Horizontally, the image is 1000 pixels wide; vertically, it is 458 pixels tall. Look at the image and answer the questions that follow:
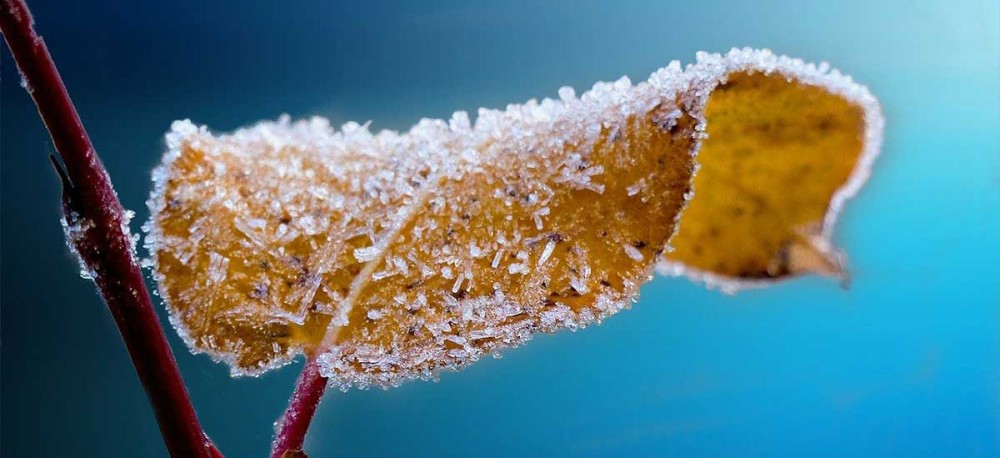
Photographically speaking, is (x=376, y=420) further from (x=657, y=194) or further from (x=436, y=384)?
(x=657, y=194)

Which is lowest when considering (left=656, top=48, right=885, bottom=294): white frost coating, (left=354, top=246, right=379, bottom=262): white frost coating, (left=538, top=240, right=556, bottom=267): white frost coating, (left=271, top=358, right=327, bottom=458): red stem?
(left=271, top=358, right=327, bottom=458): red stem

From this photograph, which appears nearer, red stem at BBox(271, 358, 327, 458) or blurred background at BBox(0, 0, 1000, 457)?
→ red stem at BBox(271, 358, 327, 458)

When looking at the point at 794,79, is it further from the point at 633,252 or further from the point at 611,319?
the point at 611,319

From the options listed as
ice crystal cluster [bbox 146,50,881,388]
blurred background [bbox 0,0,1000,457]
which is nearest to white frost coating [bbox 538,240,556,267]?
ice crystal cluster [bbox 146,50,881,388]

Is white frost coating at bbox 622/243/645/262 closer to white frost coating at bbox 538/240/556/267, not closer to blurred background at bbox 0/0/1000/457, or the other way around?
white frost coating at bbox 538/240/556/267

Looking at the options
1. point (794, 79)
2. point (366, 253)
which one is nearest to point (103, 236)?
point (366, 253)

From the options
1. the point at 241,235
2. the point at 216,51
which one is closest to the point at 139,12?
the point at 216,51

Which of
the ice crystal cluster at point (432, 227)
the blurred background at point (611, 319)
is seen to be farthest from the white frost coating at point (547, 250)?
the blurred background at point (611, 319)
